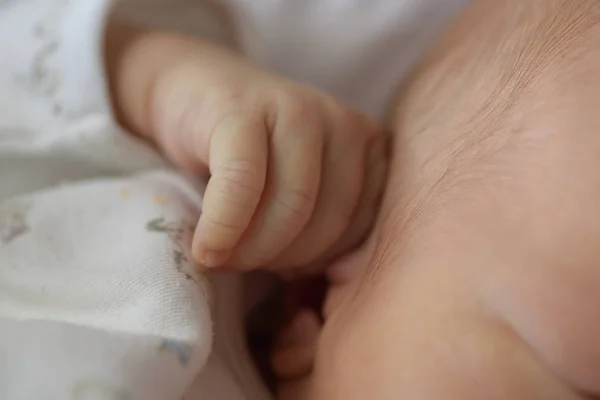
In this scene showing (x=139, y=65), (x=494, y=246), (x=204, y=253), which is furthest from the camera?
(x=139, y=65)

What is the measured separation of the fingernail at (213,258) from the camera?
1.56 ft

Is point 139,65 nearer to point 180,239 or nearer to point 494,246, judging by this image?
point 180,239

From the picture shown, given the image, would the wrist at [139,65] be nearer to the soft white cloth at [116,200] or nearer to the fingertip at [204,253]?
the soft white cloth at [116,200]

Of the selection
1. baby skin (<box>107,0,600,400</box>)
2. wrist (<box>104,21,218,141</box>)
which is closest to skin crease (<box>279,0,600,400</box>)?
baby skin (<box>107,0,600,400</box>)

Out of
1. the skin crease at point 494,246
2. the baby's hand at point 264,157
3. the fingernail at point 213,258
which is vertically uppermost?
the skin crease at point 494,246

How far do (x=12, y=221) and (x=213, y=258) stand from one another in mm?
169

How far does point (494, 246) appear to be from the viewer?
37 cm

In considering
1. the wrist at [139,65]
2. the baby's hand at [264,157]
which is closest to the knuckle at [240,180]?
the baby's hand at [264,157]

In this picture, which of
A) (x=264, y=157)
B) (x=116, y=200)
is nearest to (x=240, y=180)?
(x=264, y=157)

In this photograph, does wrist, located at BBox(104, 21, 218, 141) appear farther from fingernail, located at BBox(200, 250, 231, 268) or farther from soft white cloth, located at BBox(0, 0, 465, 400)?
fingernail, located at BBox(200, 250, 231, 268)

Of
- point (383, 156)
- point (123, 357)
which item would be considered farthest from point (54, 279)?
point (383, 156)

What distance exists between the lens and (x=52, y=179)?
2.12 ft

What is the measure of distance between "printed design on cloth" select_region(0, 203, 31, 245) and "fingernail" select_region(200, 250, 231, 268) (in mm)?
144

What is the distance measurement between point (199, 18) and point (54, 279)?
1.09ft
